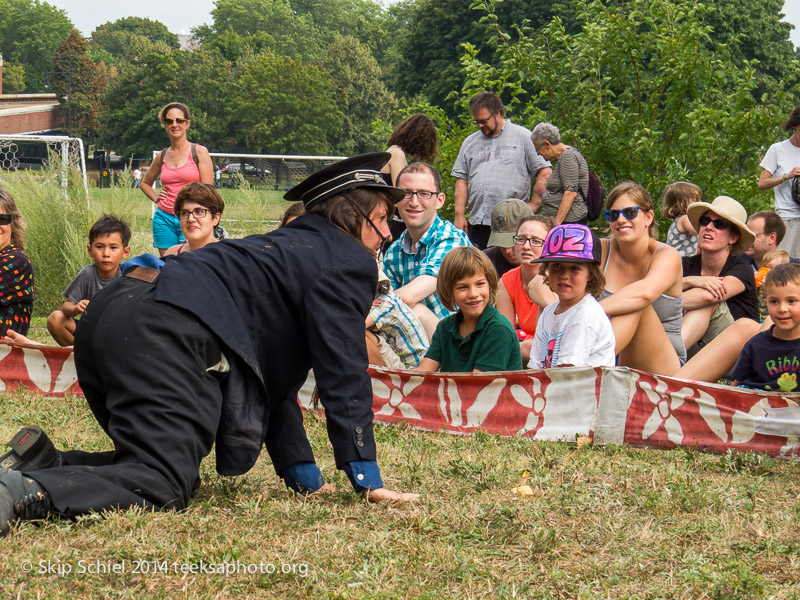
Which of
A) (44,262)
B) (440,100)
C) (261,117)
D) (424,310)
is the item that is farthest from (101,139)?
(424,310)

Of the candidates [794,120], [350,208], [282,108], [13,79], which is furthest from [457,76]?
[13,79]

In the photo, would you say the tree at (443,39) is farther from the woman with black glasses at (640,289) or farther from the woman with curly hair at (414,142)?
the woman with black glasses at (640,289)

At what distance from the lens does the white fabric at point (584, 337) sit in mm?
5594

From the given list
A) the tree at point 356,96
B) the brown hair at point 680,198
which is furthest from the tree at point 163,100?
the brown hair at point 680,198

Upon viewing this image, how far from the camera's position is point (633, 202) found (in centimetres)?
614

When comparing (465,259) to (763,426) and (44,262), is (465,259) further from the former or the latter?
(44,262)

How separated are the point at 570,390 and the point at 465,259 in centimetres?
101

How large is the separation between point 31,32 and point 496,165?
481 feet

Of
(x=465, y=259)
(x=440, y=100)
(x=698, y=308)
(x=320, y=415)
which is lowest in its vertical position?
(x=320, y=415)

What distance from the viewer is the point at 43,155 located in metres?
13.7

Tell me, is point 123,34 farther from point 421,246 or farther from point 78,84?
point 421,246

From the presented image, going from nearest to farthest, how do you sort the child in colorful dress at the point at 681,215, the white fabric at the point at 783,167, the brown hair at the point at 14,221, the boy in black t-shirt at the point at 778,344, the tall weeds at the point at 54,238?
the boy in black t-shirt at the point at 778,344 → the brown hair at the point at 14,221 → the child in colorful dress at the point at 681,215 → the white fabric at the point at 783,167 → the tall weeds at the point at 54,238

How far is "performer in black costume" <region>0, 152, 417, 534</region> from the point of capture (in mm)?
3553

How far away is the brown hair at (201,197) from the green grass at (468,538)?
2897 mm
